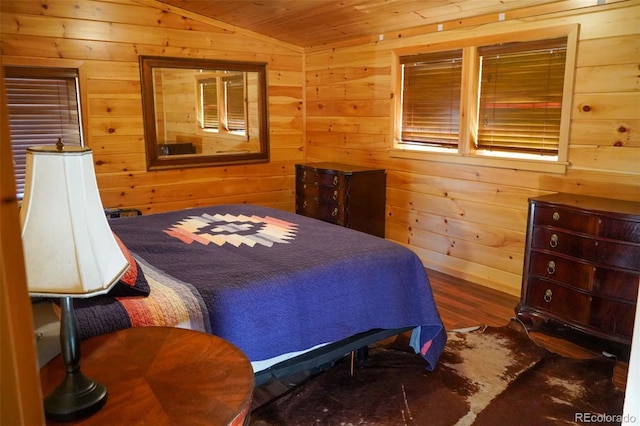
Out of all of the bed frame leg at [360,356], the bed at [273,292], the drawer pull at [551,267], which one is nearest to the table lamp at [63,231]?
the bed at [273,292]

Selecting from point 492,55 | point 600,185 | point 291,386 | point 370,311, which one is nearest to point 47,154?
point 370,311

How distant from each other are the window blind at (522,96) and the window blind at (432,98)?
0.24m

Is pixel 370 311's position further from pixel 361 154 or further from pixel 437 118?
pixel 361 154

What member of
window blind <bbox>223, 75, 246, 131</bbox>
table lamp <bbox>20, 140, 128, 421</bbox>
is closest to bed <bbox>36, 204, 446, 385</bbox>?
table lamp <bbox>20, 140, 128, 421</bbox>

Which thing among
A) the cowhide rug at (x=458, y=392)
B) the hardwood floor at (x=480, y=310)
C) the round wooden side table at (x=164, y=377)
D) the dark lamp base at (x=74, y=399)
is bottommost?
the cowhide rug at (x=458, y=392)

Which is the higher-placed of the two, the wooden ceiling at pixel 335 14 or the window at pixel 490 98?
the wooden ceiling at pixel 335 14

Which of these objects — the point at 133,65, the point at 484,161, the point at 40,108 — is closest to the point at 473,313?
the point at 484,161

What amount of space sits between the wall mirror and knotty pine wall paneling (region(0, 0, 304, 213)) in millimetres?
74

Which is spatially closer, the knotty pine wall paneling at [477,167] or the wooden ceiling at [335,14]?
the knotty pine wall paneling at [477,167]

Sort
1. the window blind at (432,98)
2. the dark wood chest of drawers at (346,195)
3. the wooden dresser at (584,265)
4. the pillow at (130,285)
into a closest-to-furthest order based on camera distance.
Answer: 1. the pillow at (130,285)
2. the wooden dresser at (584,265)
3. the window blind at (432,98)
4. the dark wood chest of drawers at (346,195)

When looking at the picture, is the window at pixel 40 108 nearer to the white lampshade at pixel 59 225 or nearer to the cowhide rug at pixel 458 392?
the cowhide rug at pixel 458 392

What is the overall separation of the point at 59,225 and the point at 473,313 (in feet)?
9.41

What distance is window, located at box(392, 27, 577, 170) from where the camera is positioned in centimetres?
331

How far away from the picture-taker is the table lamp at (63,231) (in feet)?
3.34
